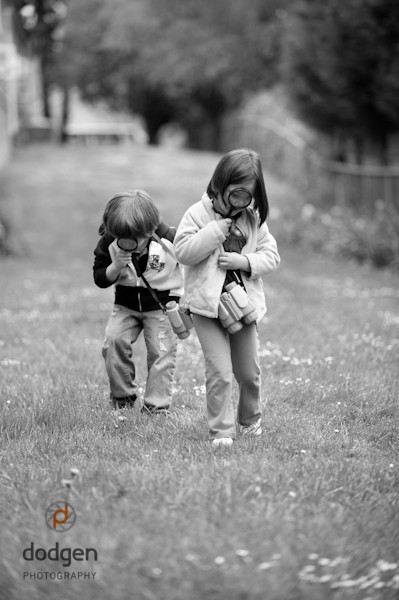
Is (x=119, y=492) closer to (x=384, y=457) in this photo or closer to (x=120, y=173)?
(x=384, y=457)

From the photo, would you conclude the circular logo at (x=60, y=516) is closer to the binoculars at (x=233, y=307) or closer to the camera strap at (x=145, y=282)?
the binoculars at (x=233, y=307)

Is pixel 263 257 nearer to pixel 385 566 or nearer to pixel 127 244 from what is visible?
pixel 127 244

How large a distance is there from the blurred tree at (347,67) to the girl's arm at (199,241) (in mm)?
10111

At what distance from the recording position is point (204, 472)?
4215 millimetres

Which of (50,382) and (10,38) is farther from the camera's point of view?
(10,38)

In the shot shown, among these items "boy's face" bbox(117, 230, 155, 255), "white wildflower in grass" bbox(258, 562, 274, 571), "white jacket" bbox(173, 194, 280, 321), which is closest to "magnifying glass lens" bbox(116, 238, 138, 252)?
"boy's face" bbox(117, 230, 155, 255)

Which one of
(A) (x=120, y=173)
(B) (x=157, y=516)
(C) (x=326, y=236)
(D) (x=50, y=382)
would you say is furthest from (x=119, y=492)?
(A) (x=120, y=173)

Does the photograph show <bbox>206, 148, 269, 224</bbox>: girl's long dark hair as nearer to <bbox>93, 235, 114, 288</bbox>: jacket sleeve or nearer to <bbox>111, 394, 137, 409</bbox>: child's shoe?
<bbox>93, 235, 114, 288</bbox>: jacket sleeve

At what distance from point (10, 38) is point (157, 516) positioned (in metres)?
26.1

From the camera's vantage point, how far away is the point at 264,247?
4.89 metres

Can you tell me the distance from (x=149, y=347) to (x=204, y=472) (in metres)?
1.38

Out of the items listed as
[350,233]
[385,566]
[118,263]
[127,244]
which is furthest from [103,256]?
[350,233]

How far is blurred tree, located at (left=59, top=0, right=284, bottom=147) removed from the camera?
2627 cm

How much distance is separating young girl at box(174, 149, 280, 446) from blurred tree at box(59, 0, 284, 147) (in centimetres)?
2113
